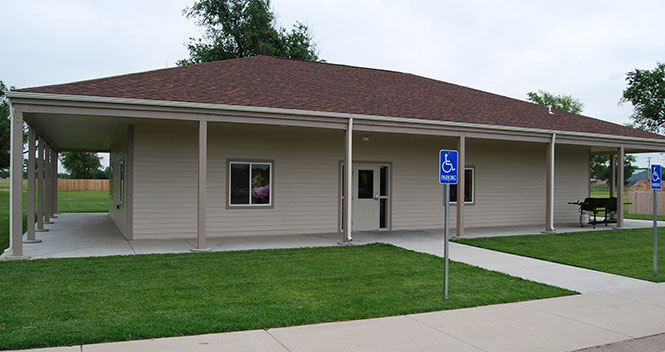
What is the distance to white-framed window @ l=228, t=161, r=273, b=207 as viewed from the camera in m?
13.3

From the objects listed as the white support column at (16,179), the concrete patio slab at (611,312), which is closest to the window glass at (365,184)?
the concrete patio slab at (611,312)

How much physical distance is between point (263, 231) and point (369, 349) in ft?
29.2

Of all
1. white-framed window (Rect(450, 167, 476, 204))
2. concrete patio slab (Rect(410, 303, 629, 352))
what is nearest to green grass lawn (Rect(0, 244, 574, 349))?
concrete patio slab (Rect(410, 303, 629, 352))

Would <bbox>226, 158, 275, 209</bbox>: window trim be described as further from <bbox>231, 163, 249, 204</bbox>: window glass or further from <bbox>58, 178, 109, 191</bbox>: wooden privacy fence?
<bbox>58, 178, 109, 191</bbox>: wooden privacy fence

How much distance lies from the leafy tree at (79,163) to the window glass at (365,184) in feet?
243

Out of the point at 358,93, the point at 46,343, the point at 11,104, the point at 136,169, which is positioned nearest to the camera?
the point at 46,343

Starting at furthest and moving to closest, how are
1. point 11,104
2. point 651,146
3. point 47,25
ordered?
point 47,25 → point 651,146 → point 11,104

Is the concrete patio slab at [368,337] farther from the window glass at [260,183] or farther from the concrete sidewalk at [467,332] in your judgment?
the window glass at [260,183]

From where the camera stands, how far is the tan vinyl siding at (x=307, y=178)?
12.6 m

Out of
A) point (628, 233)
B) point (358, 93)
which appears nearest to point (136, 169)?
point (358, 93)

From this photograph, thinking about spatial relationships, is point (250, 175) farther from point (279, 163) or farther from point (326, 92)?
A: point (326, 92)

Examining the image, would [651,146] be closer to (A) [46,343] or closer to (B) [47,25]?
(A) [46,343]

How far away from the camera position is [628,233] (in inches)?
603

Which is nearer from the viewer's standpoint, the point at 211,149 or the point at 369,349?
the point at 369,349
